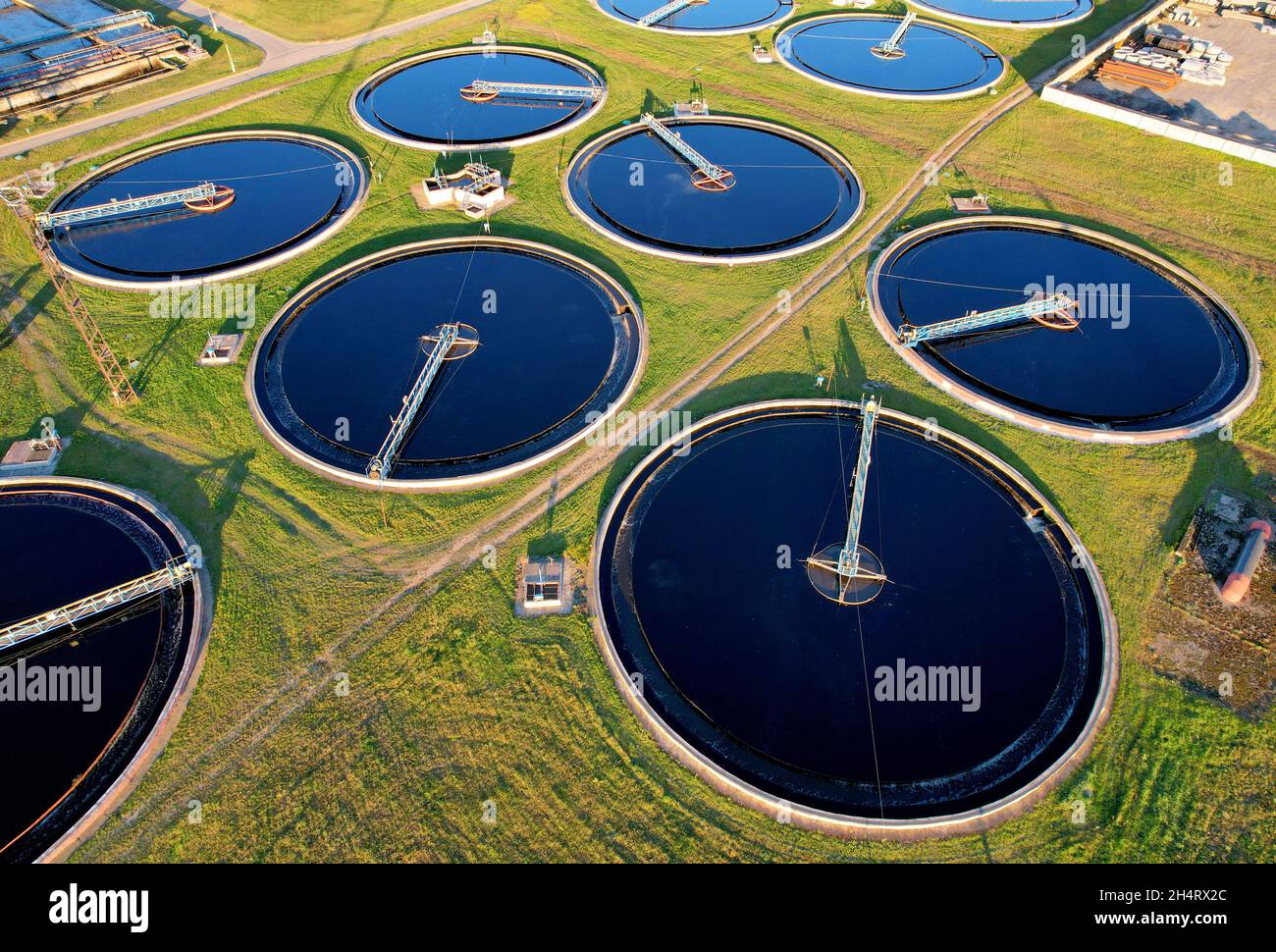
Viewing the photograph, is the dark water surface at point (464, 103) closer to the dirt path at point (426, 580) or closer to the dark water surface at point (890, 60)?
the dark water surface at point (890, 60)

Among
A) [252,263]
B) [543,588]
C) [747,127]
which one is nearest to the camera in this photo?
[543,588]

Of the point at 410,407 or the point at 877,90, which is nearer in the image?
the point at 410,407

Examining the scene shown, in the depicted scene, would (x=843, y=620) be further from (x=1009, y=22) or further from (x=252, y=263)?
(x=1009, y=22)

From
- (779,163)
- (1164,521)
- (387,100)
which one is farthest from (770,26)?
(1164,521)

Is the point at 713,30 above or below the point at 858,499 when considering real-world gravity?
above

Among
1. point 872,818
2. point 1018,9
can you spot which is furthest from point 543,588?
point 1018,9

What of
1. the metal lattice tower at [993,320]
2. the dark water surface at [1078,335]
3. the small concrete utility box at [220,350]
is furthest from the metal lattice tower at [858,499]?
the small concrete utility box at [220,350]
